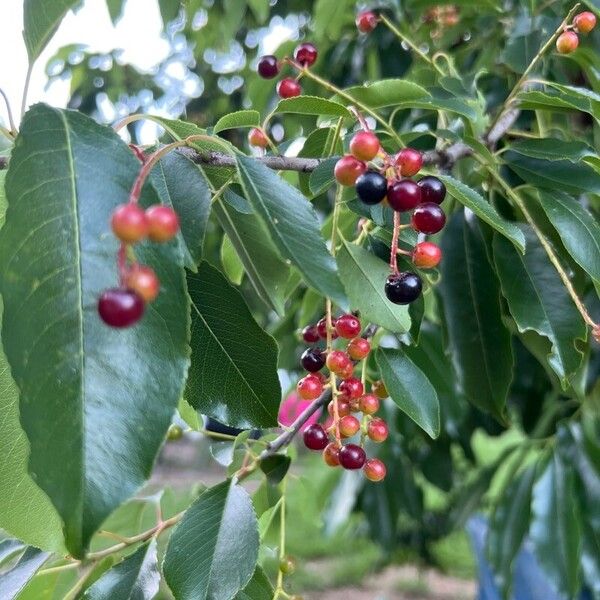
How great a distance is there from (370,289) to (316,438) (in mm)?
125

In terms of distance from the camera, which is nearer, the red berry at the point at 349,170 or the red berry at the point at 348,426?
the red berry at the point at 349,170

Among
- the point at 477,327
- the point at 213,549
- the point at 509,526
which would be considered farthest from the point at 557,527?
the point at 213,549

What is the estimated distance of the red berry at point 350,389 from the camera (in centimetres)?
59

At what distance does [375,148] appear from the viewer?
446mm

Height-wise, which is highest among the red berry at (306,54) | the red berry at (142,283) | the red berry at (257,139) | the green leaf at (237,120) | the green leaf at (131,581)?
the red berry at (142,283)

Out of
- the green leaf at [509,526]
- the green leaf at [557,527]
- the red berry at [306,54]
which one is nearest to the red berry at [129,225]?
the red berry at [306,54]

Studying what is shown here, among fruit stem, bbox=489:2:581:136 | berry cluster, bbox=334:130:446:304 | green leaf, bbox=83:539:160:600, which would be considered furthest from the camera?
fruit stem, bbox=489:2:581:136

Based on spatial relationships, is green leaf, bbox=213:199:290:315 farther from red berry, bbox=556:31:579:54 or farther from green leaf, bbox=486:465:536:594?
green leaf, bbox=486:465:536:594

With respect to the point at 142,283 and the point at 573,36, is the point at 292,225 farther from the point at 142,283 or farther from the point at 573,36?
the point at 573,36

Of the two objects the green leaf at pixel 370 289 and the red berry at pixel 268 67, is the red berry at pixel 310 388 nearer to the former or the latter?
the green leaf at pixel 370 289

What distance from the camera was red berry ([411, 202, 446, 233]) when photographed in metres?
0.49

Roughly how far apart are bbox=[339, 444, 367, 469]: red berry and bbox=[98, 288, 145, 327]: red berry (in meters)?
0.28

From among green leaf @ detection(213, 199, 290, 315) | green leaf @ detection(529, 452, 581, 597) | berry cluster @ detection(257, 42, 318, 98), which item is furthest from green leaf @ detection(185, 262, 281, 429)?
green leaf @ detection(529, 452, 581, 597)

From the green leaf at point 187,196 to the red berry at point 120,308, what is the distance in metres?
0.13
